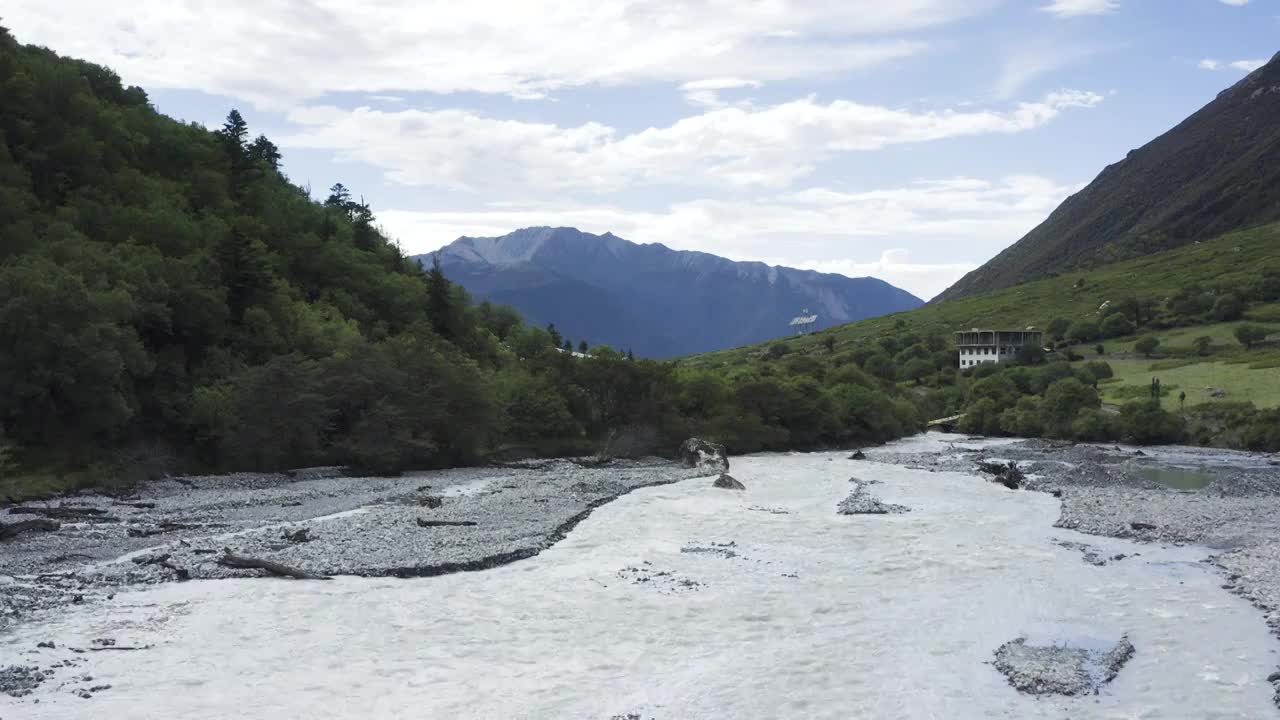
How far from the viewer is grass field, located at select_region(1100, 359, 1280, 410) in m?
96.0

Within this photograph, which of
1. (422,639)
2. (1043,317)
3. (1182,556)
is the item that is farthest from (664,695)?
(1043,317)

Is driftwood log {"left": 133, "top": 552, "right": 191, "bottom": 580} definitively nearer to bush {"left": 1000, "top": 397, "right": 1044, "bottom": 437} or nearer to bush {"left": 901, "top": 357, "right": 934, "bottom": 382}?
bush {"left": 1000, "top": 397, "right": 1044, "bottom": 437}

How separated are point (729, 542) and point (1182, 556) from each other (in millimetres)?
17325

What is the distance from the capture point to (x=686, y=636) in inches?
888

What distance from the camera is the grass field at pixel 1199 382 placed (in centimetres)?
9600

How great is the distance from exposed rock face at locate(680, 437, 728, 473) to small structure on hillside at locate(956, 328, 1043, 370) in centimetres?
10016

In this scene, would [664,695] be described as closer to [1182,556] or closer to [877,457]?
[1182,556]

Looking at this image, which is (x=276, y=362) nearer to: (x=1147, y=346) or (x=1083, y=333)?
(x=1147, y=346)

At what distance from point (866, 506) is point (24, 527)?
3654 cm

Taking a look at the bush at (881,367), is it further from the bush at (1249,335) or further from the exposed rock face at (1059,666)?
the exposed rock face at (1059,666)

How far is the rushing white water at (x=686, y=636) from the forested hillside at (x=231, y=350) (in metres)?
26.6

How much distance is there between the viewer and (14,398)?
44156 mm

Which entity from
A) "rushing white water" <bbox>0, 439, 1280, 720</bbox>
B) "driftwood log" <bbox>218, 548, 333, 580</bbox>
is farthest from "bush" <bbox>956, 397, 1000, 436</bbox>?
"driftwood log" <bbox>218, 548, 333, 580</bbox>

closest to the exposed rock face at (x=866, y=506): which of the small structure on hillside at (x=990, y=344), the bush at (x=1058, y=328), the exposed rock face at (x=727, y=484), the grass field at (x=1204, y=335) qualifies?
the exposed rock face at (x=727, y=484)
